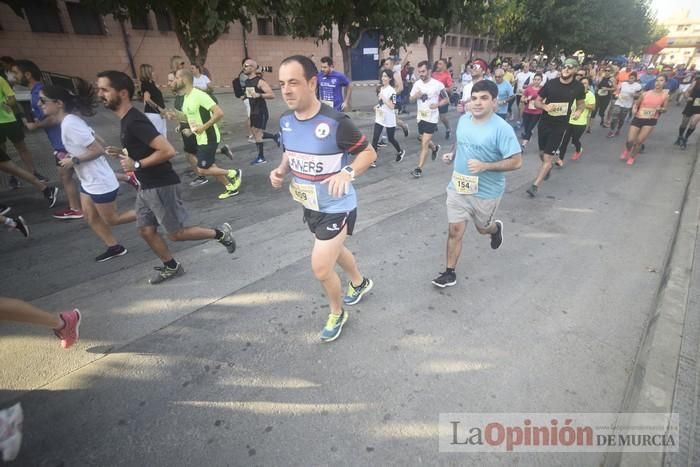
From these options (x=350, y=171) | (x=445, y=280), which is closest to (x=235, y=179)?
(x=445, y=280)

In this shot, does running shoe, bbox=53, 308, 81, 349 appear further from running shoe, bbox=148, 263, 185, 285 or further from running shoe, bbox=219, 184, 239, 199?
running shoe, bbox=219, 184, 239, 199

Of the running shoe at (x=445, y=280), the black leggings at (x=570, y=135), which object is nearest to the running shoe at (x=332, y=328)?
the running shoe at (x=445, y=280)

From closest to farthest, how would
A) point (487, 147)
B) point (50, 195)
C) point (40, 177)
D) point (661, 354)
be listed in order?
point (661, 354), point (487, 147), point (50, 195), point (40, 177)

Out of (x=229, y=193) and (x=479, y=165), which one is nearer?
(x=479, y=165)

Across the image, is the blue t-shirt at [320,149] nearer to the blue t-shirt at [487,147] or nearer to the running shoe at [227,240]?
the blue t-shirt at [487,147]

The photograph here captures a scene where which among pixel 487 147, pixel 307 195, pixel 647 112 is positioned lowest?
pixel 647 112

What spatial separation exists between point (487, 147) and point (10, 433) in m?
3.96

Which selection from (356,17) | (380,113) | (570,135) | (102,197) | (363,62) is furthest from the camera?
(363,62)

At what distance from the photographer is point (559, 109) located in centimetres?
594

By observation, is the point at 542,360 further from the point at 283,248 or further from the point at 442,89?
the point at 442,89

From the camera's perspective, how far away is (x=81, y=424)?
224 cm

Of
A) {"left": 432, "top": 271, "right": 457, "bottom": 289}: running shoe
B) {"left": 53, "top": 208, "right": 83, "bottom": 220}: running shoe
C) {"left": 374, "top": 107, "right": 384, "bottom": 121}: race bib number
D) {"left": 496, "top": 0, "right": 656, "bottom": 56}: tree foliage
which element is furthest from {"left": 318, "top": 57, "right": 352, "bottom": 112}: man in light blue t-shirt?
{"left": 496, "top": 0, "right": 656, "bottom": 56}: tree foliage

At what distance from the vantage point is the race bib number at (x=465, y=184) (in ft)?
10.8

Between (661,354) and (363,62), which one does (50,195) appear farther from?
(363,62)
